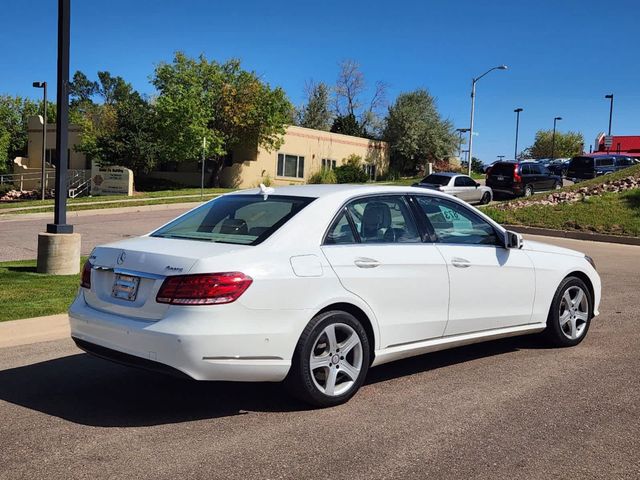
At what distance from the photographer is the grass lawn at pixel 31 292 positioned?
7434 mm

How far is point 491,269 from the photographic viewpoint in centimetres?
581

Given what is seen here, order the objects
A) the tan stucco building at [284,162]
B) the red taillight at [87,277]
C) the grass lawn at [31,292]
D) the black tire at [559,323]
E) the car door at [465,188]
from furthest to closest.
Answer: the tan stucco building at [284,162] < the car door at [465,188] < the grass lawn at [31,292] < the black tire at [559,323] < the red taillight at [87,277]

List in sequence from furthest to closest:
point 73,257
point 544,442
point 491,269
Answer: point 73,257 < point 491,269 < point 544,442

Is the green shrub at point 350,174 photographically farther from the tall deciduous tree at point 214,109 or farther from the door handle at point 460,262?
the door handle at point 460,262

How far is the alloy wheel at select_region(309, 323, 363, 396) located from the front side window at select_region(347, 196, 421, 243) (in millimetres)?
777

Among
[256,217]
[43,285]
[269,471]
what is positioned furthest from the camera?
[43,285]

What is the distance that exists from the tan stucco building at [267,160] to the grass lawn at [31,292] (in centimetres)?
2717

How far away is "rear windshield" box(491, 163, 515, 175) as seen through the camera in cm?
2936

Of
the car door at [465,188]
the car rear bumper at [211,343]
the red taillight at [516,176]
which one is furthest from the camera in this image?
the red taillight at [516,176]

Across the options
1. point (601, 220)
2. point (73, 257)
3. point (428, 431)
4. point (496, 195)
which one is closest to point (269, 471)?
point (428, 431)

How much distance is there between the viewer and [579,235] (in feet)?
60.9

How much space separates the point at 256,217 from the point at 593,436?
2.80m

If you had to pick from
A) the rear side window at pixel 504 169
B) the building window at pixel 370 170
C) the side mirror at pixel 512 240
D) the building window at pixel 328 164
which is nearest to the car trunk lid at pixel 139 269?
the side mirror at pixel 512 240

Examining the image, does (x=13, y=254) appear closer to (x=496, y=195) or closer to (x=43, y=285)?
(x=43, y=285)
